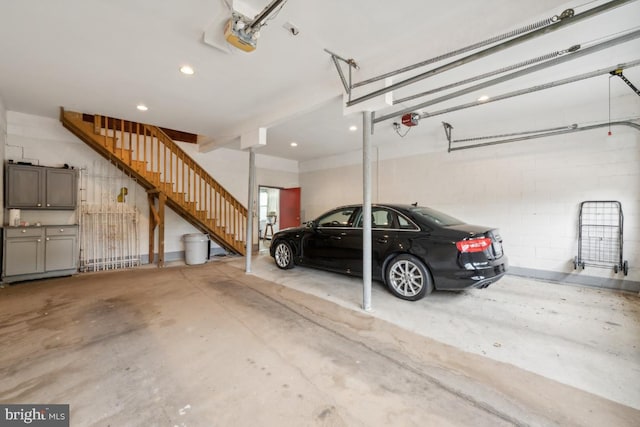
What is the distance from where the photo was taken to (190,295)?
3.62 m

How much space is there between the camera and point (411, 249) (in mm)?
3371

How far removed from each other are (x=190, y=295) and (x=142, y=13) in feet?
10.7

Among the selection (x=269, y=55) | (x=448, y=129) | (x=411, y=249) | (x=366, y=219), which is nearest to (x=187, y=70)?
(x=269, y=55)

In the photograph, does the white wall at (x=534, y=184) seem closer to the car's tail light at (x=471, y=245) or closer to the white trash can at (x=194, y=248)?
the car's tail light at (x=471, y=245)

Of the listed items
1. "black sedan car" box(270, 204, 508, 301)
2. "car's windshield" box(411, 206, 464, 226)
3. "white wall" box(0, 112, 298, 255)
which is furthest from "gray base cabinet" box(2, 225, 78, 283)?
"car's windshield" box(411, 206, 464, 226)

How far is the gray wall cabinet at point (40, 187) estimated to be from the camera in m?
4.34

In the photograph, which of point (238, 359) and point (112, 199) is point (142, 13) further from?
point (112, 199)

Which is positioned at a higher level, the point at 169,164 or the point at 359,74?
the point at 359,74

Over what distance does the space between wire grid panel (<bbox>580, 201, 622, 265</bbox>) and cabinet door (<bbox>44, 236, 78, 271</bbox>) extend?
8843 millimetres

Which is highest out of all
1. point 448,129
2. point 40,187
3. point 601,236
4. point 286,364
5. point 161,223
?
point 448,129

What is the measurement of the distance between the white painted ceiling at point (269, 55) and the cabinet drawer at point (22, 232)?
2.12 m

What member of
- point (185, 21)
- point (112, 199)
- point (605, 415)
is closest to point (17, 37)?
point (185, 21)

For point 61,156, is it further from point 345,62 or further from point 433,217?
point 433,217

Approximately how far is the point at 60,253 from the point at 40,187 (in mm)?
1240
